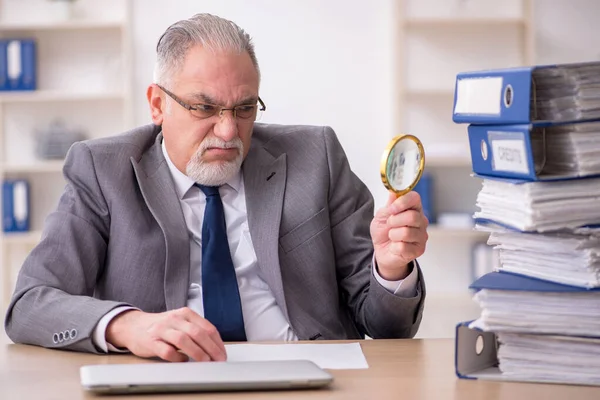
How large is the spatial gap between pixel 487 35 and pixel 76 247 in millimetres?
4147

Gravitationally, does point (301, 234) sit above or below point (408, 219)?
below

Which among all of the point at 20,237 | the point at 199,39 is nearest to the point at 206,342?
the point at 199,39

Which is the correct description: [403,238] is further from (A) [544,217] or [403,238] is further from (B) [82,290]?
(B) [82,290]

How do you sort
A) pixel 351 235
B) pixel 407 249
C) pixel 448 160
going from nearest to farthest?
pixel 407 249 → pixel 351 235 → pixel 448 160

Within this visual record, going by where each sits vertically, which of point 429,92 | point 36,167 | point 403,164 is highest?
point 403,164

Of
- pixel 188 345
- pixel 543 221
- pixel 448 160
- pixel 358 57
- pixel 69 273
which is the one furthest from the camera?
pixel 358 57

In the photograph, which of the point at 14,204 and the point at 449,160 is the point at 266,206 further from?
the point at 14,204

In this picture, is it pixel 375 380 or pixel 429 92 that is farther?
pixel 429 92

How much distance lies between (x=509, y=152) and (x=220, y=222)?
3.38 ft

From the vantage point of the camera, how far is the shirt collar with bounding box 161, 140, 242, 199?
234cm

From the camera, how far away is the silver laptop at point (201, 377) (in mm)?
1392

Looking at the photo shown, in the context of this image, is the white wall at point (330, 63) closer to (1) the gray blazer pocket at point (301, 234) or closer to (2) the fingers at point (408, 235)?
(1) the gray blazer pocket at point (301, 234)

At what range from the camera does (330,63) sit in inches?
227

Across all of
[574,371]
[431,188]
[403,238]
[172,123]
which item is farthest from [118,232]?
[431,188]
